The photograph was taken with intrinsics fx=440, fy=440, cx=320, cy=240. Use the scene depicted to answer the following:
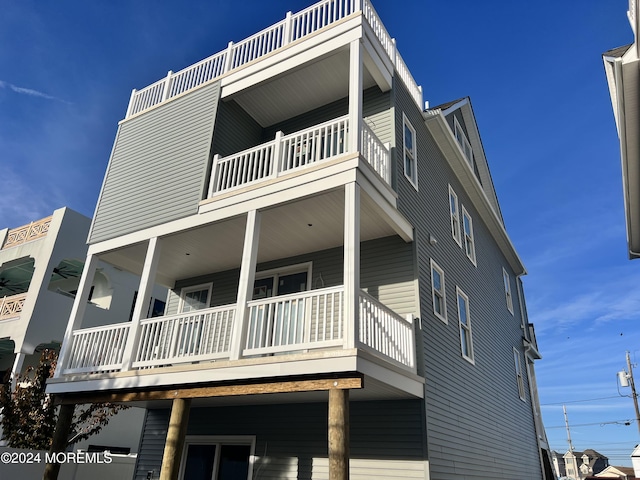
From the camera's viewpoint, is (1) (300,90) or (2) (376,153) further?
(1) (300,90)

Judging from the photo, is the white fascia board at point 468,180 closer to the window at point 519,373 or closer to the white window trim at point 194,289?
the window at point 519,373

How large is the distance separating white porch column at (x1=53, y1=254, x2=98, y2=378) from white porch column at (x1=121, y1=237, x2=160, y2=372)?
1.59 m

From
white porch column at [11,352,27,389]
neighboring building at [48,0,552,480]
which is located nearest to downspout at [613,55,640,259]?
neighboring building at [48,0,552,480]

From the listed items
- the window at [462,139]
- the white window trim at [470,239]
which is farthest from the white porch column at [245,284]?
the window at [462,139]

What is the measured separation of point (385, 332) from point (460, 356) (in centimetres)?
448

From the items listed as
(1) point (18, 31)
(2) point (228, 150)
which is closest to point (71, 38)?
(1) point (18, 31)

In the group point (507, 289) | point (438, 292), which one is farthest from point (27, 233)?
point (507, 289)

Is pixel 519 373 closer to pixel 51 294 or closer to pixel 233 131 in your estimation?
pixel 233 131

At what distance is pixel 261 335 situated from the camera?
7.34 metres

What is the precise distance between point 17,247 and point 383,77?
18045 mm

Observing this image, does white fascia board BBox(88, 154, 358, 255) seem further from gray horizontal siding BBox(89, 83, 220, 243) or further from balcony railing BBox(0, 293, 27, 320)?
balcony railing BBox(0, 293, 27, 320)

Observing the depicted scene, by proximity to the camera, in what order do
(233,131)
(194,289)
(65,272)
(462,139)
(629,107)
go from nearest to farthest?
(629,107) < (233,131) < (194,289) < (462,139) < (65,272)

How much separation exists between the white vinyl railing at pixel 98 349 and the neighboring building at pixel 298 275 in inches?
1.6

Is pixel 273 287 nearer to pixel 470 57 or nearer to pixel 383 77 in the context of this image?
pixel 383 77
